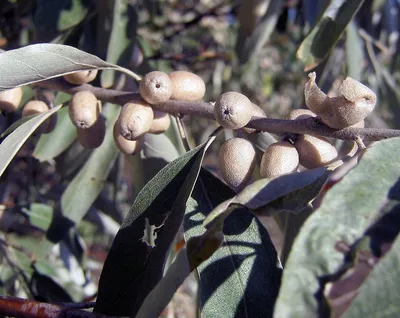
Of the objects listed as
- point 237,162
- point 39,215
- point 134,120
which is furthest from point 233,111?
point 39,215

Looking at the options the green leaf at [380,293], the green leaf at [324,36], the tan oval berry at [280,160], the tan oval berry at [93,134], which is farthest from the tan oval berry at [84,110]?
the green leaf at [380,293]

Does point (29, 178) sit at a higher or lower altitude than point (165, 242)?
lower

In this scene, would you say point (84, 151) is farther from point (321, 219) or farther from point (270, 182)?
point (321, 219)

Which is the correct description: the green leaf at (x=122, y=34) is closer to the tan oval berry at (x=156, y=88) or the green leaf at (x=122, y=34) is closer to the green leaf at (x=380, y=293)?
the tan oval berry at (x=156, y=88)

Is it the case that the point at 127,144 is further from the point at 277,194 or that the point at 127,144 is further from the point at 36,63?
the point at 277,194

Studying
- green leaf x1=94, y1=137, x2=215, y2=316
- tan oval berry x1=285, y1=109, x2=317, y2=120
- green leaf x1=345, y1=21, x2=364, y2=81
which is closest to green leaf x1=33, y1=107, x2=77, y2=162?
green leaf x1=94, y1=137, x2=215, y2=316

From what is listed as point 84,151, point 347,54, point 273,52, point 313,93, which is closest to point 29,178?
point 84,151
